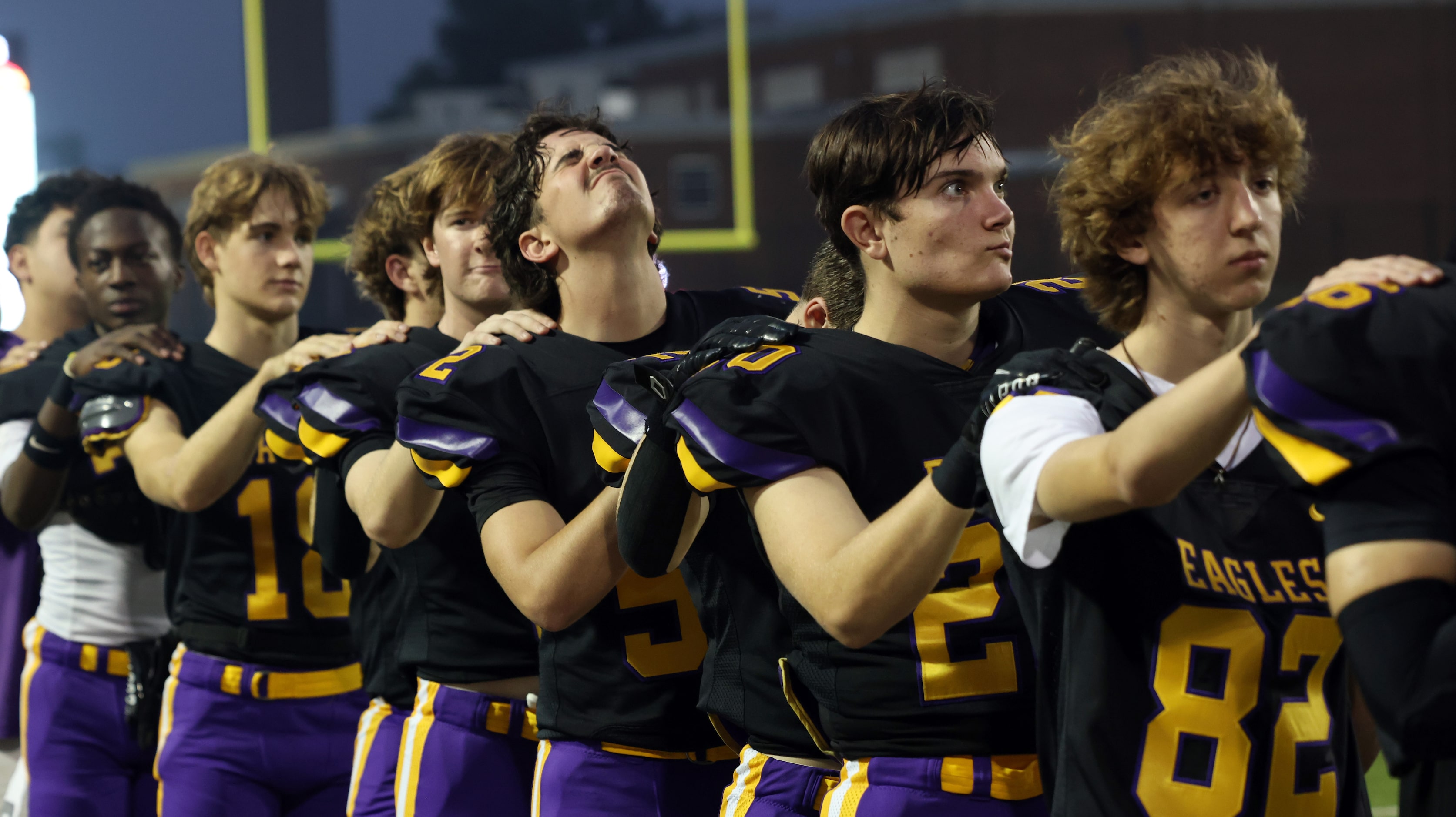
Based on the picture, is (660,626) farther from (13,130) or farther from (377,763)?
(13,130)

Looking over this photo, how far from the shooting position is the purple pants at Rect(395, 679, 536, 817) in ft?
9.50

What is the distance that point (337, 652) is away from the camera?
371 centimetres

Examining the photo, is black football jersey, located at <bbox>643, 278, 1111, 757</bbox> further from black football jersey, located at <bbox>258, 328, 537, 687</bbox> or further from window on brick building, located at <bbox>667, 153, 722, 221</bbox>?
window on brick building, located at <bbox>667, 153, 722, 221</bbox>

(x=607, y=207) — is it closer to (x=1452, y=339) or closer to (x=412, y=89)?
(x=1452, y=339)

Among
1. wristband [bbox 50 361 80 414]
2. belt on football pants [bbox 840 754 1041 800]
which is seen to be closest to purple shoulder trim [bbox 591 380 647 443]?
belt on football pants [bbox 840 754 1041 800]

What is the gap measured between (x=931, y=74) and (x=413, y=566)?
26.6 m

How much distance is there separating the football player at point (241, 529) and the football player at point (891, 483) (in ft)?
4.78

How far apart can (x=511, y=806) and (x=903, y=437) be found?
132cm

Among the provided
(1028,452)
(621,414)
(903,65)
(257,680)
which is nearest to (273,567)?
(257,680)

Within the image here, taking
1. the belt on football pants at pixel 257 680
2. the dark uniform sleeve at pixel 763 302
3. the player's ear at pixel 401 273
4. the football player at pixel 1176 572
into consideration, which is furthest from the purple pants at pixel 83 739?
the football player at pixel 1176 572

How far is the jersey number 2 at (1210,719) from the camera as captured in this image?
171 centimetres

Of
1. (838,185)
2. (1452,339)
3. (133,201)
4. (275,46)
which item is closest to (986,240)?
(838,185)

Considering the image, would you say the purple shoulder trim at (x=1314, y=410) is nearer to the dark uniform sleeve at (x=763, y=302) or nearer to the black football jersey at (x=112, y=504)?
the dark uniform sleeve at (x=763, y=302)

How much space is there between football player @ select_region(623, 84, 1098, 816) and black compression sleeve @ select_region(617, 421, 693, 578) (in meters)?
0.02
